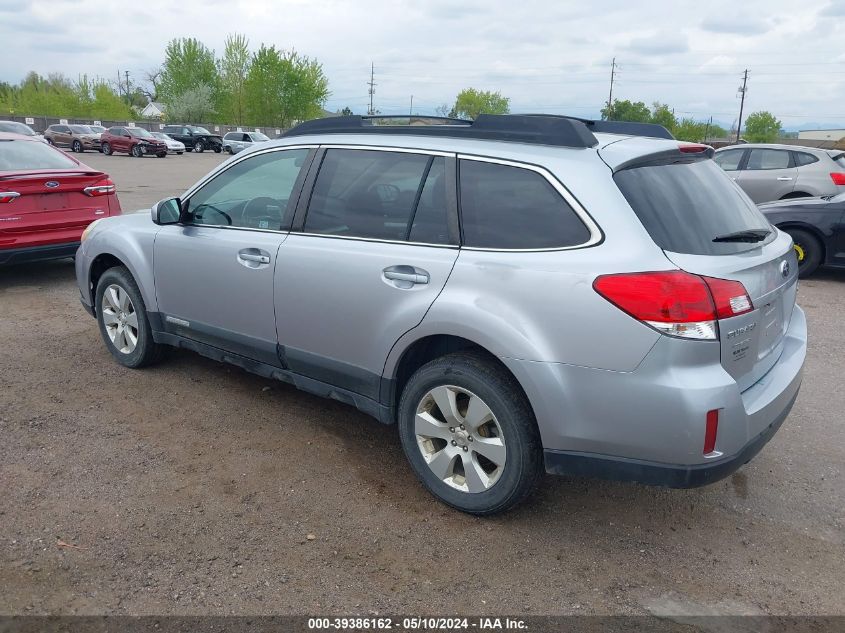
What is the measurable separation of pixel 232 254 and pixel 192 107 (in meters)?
78.4

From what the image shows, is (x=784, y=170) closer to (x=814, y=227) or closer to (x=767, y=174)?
(x=767, y=174)

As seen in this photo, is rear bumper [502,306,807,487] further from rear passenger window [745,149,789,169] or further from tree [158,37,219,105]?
tree [158,37,219,105]

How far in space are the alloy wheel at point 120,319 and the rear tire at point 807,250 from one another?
750 cm

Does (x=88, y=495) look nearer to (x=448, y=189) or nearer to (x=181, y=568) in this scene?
(x=181, y=568)

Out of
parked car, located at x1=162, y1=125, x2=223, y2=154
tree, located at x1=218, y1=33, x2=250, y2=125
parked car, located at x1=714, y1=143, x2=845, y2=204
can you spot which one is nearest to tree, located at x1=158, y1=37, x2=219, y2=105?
tree, located at x1=218, y1=33, x2=250, y2=125

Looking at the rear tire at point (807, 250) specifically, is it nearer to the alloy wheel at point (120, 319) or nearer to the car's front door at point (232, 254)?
the car's front door at point (232, 254)

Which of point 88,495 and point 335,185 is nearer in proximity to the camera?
point 88,495

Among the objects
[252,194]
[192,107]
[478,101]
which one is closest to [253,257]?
[252,194]

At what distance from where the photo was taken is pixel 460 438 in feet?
10.7

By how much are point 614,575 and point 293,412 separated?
2290mm

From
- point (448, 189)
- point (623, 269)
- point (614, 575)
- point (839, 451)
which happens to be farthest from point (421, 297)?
point (839, 451)

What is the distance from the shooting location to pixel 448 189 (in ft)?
11.0

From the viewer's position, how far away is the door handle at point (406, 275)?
326cm

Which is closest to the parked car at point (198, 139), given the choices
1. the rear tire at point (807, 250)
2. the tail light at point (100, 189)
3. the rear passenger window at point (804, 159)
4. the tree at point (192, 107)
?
the tree at point (192, 107)
